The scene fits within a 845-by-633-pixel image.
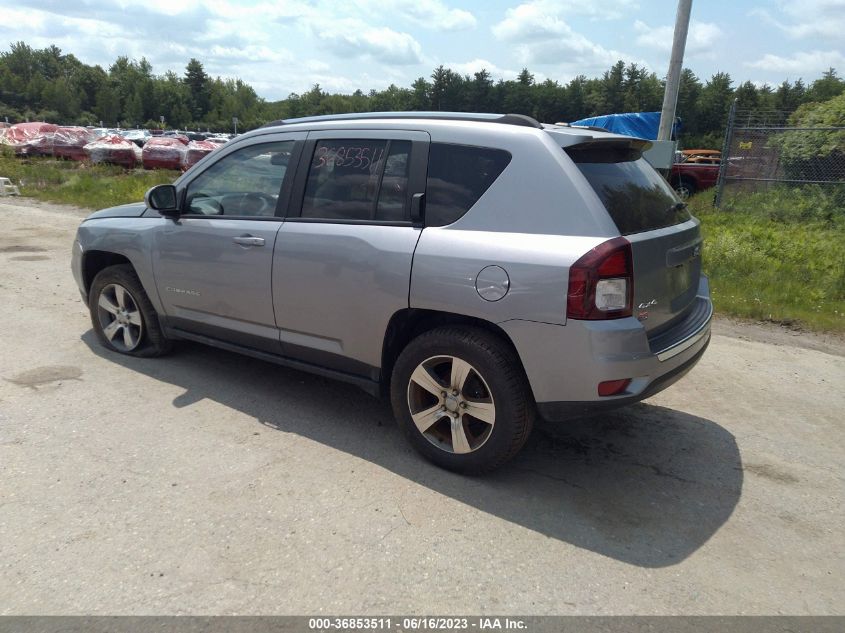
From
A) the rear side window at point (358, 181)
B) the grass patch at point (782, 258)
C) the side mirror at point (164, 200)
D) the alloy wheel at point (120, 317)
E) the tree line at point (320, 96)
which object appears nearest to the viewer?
the rear side window at point (358, 181)

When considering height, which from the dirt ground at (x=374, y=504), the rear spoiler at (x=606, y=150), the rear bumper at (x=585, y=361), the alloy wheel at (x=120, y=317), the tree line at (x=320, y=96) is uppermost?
the tree line at (x=320, y=96)

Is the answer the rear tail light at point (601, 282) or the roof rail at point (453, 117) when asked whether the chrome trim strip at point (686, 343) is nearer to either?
the rear tail light at point (601, 282)

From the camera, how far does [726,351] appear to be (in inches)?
226

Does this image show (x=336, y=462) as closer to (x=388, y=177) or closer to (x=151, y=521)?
(x=151, y=521)

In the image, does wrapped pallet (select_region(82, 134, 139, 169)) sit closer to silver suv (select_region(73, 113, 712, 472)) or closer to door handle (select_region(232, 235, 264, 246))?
silver suv (select_region(73, 113, 712, 472))

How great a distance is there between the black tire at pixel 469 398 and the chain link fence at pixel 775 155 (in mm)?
10829

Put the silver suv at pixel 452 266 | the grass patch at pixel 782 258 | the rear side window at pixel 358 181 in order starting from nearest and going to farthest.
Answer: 1. the silver suv at pixel 452 266
2. the rear side window at pixel 358 181
3. the grass patch at pixel 782 258

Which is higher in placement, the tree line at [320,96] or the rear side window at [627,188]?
the tree line at [320,96]

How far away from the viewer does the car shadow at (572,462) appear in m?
3.07

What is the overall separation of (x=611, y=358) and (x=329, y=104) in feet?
432

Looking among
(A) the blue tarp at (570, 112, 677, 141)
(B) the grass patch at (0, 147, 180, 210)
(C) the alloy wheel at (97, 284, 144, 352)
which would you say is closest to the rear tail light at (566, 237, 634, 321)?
(C) the alloy wheel at (97, 284, 144, 352)

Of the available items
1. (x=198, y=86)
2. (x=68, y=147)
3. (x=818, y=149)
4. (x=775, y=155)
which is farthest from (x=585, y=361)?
(x=198, y=86)

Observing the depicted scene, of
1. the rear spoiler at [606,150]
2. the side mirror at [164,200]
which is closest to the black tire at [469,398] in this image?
the rear spoiler at [606,150]

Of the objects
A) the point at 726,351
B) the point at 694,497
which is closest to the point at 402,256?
the point at 694,497
